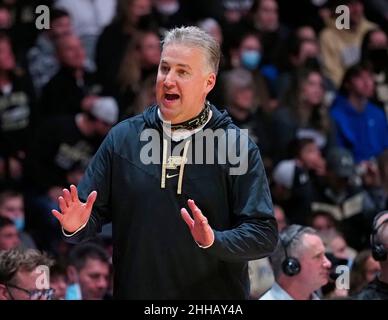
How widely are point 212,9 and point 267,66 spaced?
0.69 meters

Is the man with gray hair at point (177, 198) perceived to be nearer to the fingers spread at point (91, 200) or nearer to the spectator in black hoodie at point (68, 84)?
the fingers spread at point (91, 200)

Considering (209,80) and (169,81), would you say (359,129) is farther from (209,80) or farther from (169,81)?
(169,81)

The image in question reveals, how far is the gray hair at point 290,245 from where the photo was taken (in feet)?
18.1

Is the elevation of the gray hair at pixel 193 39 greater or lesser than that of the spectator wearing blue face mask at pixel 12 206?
greater

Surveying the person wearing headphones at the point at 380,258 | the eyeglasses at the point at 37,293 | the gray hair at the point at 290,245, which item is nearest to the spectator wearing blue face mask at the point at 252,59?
the gray hair at the point at 290,245

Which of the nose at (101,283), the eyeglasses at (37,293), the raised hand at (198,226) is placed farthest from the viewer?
the nose at (101,283)

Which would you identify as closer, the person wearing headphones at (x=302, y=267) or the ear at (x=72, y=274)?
the person wearing headphones at (x=302, y=267)

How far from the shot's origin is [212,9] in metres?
9.80

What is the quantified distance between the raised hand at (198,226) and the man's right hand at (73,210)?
1.12 ft

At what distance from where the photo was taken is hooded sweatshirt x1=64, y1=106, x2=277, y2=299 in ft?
13.1

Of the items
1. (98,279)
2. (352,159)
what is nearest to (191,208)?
(98,279)

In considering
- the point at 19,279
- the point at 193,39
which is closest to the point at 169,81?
the point at 193,39

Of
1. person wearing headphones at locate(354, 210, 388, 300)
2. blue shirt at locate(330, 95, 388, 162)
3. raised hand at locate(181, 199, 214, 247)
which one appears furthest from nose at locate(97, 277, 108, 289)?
blue shirt at locate(330, 95, 388, 162)

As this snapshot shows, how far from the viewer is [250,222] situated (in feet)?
13.0
